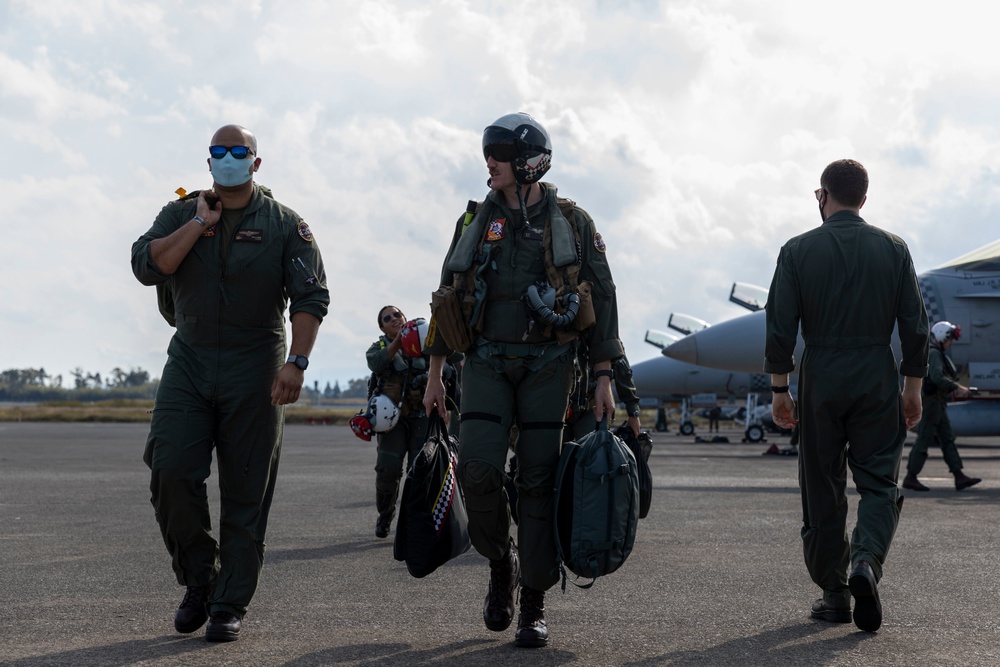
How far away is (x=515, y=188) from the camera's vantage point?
471 centimetres

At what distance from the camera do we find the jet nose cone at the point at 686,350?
22.1m

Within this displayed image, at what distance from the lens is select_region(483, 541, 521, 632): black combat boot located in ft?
14.8

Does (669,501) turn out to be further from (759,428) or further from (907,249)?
(759,428)

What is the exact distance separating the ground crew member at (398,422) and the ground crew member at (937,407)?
601 cm

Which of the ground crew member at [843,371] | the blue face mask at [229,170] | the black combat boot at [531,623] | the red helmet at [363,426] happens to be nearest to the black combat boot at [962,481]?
the red helmet at [363,426]

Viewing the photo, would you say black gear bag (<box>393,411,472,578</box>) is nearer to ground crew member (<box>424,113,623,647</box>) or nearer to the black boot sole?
ground crew member (<box>424,113,623,647</box>)

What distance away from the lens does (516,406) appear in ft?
14.9

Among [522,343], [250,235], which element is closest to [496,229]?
[522,343]

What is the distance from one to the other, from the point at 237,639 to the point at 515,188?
2.05 meters

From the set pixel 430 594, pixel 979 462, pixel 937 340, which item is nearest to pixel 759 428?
pixel 979 462

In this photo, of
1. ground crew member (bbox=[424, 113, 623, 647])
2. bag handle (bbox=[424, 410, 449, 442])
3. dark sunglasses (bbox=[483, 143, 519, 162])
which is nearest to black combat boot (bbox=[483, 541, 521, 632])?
ground crew member (bbox=[424, 113, 623, 647])

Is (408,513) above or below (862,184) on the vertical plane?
below

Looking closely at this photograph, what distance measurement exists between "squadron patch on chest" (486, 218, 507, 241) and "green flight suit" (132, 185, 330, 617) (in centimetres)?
73

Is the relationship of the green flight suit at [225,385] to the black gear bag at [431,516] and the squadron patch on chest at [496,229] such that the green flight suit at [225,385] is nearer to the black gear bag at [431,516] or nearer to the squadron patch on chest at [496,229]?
the black gear bag at [431,516]
